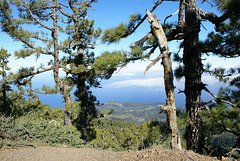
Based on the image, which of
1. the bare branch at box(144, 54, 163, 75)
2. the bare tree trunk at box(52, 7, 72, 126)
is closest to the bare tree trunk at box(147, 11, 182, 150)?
the bare branch at box(144, 54, 163, 75)

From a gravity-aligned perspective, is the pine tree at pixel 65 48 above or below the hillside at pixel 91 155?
above

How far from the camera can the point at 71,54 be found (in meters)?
9.16

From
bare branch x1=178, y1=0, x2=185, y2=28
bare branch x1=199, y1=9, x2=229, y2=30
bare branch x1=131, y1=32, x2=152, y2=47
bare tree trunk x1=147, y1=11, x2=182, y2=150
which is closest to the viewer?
bare tree trunk x1=147, y1=11, x2=182, y2=150

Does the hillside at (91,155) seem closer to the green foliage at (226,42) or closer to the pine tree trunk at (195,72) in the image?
the pine tree trunk at (195,72)

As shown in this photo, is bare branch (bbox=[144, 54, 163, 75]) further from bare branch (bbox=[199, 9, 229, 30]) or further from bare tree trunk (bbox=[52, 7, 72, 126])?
bare tree trunk (bbox=[52, 7, 72, 126])

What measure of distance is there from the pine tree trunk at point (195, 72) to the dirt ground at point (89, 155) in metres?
1.02

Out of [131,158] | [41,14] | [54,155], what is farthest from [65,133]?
[41,14]

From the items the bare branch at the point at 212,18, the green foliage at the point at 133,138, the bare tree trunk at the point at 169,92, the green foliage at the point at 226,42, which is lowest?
the green foliage at the point at 133,138

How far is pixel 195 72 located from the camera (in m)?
3.96

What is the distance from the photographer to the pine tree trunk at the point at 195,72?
397 cm

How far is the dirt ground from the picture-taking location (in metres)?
2.93

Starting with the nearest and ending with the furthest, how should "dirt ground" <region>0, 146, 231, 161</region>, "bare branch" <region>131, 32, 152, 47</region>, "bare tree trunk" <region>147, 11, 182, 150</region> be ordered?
1. "dirt ground" <region>0, 146, 231, 161</region>
2. "bare tree trunk" <region>147, 11, 182, 150</region>
3. "bare branch" <region>131, 32, 152, 47</region>

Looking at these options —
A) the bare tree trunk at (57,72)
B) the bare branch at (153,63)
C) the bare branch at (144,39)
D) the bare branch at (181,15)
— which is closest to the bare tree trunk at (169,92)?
the bare branch at (153,63)

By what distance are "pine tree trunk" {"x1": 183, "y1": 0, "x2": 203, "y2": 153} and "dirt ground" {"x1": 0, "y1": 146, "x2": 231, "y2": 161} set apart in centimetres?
102
